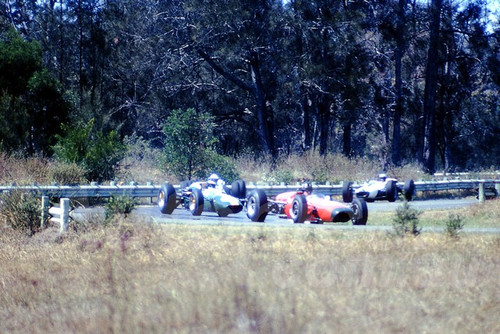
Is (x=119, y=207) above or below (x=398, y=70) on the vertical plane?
below

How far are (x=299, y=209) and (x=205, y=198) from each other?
3.75 metres

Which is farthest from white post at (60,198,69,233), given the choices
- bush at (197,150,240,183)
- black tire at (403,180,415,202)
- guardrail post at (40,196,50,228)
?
bush at (197,150,240,183)

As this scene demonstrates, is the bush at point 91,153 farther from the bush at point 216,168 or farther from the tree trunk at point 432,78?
the tree trunk at point 432,78

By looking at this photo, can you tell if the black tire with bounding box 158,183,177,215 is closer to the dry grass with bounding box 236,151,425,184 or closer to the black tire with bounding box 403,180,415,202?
the black tire with bounding box 403,180,415,202

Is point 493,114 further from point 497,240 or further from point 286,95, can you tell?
point 497,240

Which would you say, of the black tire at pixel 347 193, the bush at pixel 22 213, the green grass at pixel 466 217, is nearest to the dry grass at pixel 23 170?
the bush at pixel 22 213

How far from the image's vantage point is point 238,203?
71.4ft

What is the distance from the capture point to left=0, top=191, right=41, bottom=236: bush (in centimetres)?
1908

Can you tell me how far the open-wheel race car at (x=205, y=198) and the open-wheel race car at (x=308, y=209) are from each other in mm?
990

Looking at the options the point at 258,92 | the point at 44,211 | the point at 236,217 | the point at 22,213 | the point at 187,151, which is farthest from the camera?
the point at 258,92

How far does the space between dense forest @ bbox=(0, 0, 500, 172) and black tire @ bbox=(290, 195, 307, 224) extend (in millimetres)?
18487

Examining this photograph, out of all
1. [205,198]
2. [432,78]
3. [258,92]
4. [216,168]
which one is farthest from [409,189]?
[258,92]

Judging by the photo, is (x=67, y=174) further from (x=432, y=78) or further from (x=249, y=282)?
(x=432, y=78)

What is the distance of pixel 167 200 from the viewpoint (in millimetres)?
22797
